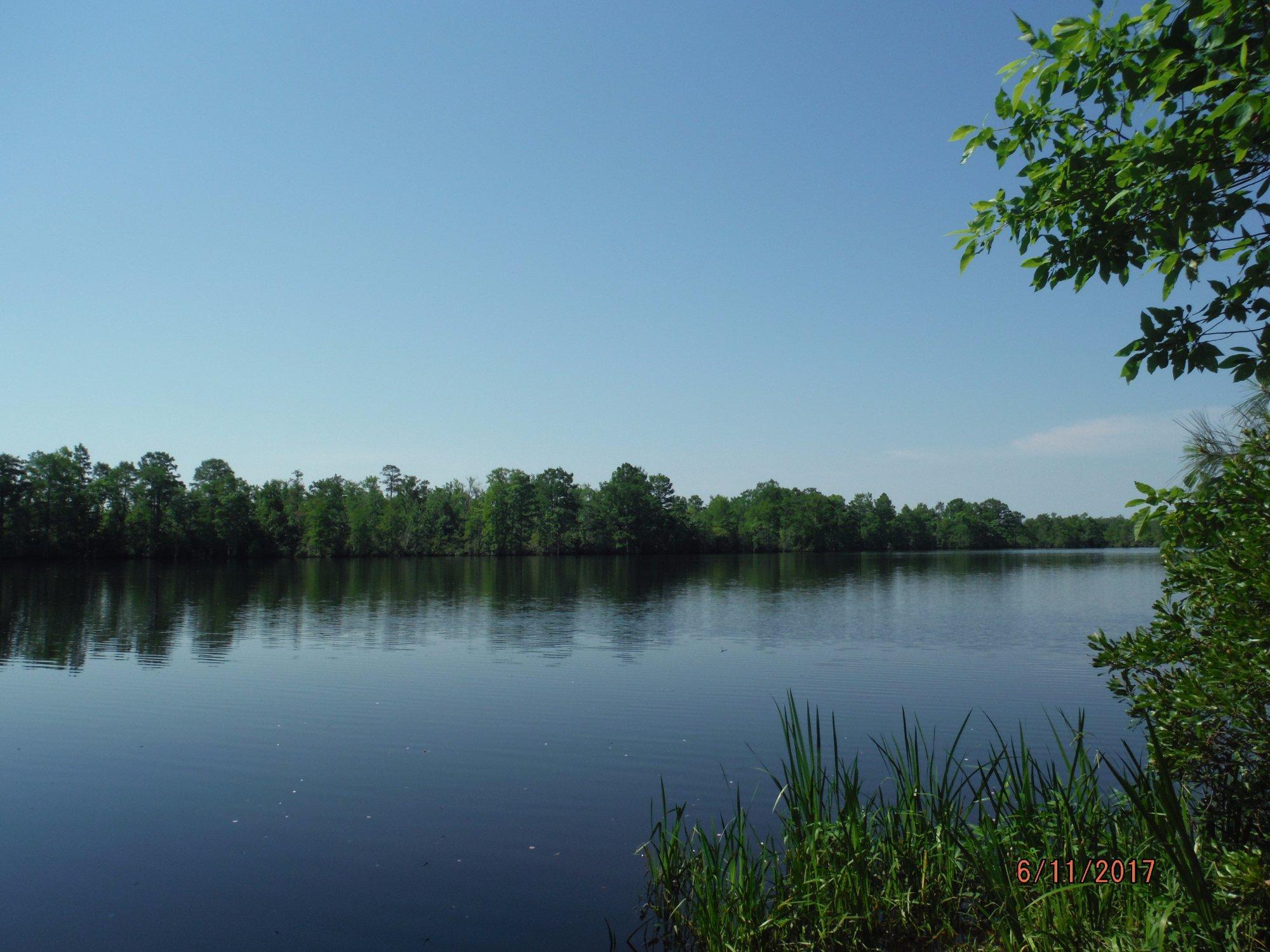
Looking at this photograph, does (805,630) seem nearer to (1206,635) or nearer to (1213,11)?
(1206,635)

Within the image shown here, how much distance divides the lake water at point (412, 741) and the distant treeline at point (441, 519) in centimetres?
5960

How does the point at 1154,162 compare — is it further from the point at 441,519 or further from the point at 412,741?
the point at 441,519

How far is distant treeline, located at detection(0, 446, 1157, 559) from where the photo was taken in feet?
272

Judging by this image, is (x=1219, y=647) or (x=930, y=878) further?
(x=930, y=878)
